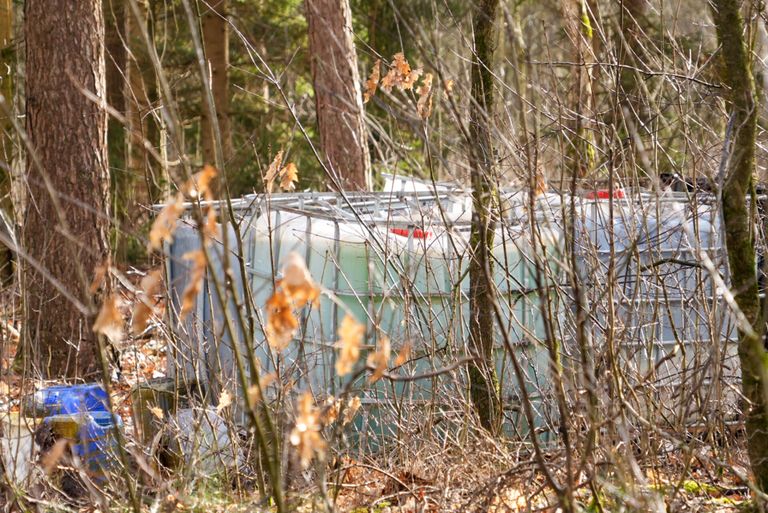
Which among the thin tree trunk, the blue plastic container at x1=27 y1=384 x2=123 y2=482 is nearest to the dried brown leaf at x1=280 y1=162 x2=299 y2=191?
the blue plastic container at x1=27 y1=384 x2=123 y2=482

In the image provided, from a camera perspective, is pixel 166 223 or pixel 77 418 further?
pixel 77 418

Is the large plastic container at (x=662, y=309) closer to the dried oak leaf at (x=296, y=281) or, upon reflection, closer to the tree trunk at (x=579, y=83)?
the tree trunk at (x=579, y=83)

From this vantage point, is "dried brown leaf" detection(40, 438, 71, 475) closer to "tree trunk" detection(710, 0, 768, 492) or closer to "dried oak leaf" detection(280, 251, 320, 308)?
"dried oak leaf" detection(280, 251, 320, 308)

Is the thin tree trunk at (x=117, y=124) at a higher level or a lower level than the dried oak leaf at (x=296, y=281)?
higher

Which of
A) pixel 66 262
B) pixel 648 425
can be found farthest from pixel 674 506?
pixel 66 262

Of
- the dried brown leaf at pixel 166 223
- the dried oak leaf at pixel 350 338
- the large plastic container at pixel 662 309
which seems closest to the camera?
the dried brown leaf at pixel 166 223

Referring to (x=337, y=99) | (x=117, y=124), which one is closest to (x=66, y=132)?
(x=337, y=99)

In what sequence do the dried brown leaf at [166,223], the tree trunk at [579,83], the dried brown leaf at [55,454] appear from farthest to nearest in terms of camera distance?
the tree trunk at [579,83] < the dried brown leaf at [55,454] < the dried brown leaf at [166,223]

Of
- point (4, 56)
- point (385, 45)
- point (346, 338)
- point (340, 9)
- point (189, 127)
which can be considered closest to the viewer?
point (346, 338)

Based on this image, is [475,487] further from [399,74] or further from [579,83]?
[399,74]

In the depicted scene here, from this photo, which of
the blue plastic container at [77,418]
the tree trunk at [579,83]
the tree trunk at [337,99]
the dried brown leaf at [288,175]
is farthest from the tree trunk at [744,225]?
the tree trunk at [337,99]

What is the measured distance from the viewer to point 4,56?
11.6 meters

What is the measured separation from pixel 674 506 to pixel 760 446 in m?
0.36

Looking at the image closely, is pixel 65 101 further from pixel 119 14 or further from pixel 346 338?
pixel 346 338
